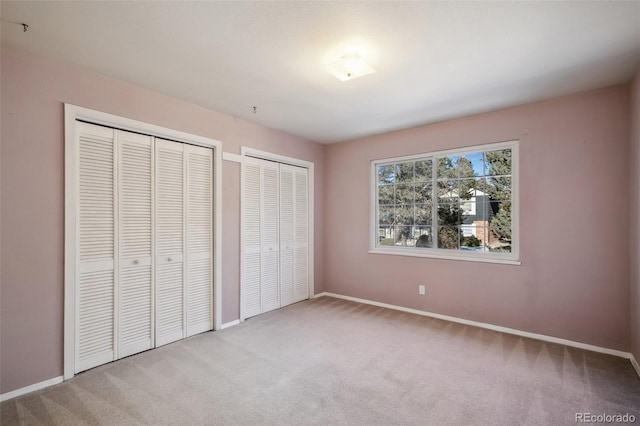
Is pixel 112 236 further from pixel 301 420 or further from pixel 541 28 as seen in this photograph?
pixel 541 28

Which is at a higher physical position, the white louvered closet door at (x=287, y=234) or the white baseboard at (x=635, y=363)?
the white louvered closet door at (x=287, y=234)

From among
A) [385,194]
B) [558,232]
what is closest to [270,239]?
[385,194]

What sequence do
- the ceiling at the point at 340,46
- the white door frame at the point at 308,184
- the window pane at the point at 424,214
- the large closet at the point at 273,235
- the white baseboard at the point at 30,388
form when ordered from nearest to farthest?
the ceiling at the point at 340,46 < the white baseboard at the point at 30,388 < the white door frame at the point at 308,184 < the large closet at the point at 273,235 < the window pane at the point at 424,214

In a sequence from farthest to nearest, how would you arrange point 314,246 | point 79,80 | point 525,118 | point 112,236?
1. point 314,246
2. point 525,118
3. point 112,236
4. point 79,80

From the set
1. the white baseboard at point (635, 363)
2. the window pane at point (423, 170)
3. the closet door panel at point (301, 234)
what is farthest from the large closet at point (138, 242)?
the white baseboard at point (635, 363)

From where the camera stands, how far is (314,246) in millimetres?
4938

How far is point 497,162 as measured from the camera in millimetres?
3551

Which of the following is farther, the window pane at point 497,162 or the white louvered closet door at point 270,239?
the white louvered closet door at point 270,239

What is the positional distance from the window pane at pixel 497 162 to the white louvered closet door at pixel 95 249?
13.1 feet

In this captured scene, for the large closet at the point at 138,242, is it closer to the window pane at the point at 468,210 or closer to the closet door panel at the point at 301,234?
the closet door panel at the point at 301,234

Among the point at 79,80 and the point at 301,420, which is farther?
the point at 79,80

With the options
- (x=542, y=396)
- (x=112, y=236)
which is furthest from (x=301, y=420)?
(x=112, y=236)

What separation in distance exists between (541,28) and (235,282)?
12.1 ft

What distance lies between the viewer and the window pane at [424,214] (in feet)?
13.4
